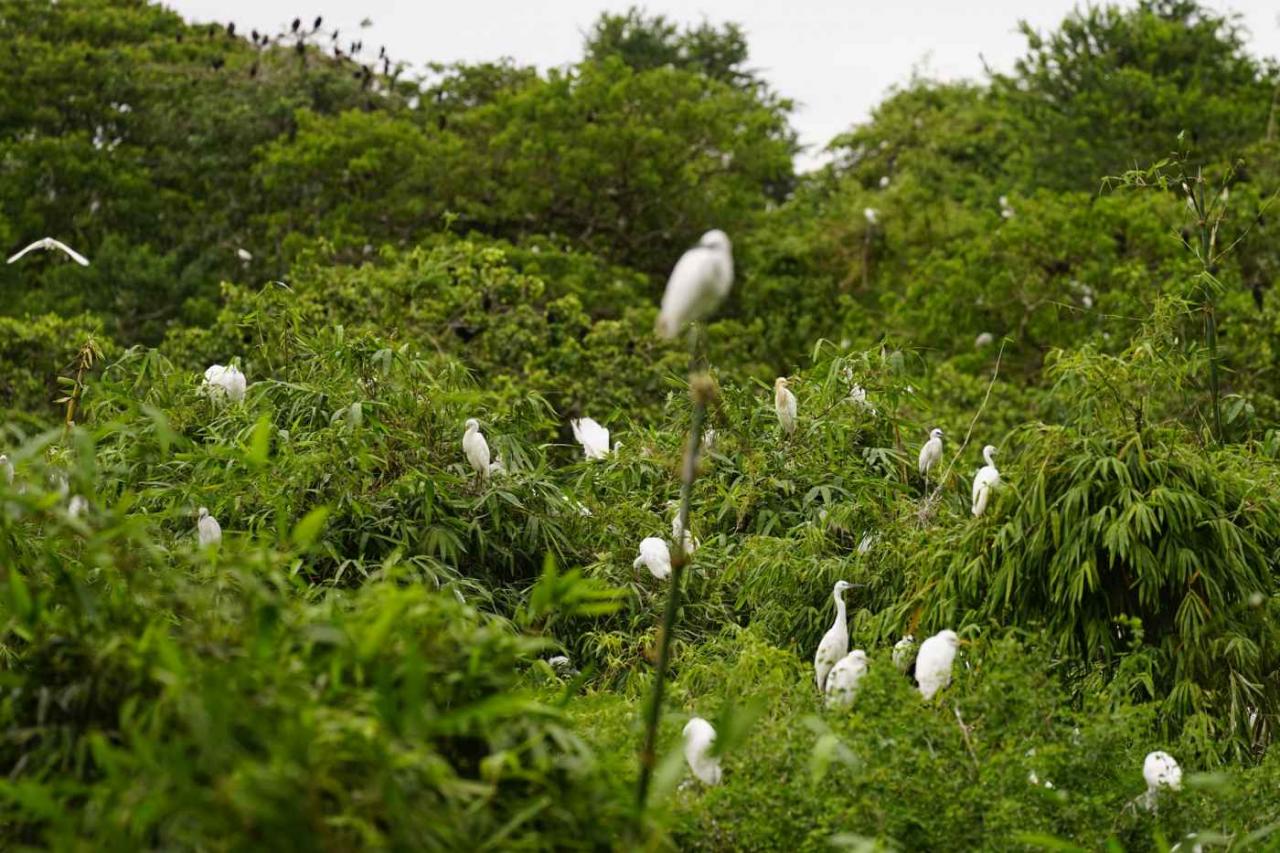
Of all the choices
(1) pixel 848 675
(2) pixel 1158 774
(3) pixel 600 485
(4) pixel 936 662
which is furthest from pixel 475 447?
(2) pixel 1158 774

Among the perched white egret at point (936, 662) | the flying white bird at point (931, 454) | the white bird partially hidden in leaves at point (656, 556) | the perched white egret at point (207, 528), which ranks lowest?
the perched white egret at point (207, 528)

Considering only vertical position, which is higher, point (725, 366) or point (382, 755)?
point (382, 755)

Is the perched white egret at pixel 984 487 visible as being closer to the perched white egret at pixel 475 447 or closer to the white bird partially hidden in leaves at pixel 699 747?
the white bird partially hidden in leaves at pixel 699 747

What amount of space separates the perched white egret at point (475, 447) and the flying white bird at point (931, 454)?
1551 mm

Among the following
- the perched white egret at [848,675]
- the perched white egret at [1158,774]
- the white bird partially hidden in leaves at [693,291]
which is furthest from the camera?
the perched white egret at [848,675]

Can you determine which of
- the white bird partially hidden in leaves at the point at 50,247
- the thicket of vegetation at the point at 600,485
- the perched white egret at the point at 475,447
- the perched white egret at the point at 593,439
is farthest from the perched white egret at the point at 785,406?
the white bird partially hidden in leaves at the point at 50,247

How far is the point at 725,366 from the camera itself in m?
14.4

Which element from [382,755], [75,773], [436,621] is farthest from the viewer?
[436,621]

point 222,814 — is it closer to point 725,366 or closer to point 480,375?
point 480,375

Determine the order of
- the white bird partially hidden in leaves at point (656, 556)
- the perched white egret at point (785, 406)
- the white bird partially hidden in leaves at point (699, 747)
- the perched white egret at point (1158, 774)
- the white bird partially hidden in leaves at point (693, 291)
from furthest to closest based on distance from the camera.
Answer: the perched white egret at point (785, 406) < the white bird partially hidden in leaves at point (656, 556) < the perched white egret at point (1158, 774) < the white bird partially hidden in leaves at point (699, 747) < the white bird partially hidden in leaves at point (693, 291)

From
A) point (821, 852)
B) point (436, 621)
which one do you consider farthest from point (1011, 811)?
point (436, 621)

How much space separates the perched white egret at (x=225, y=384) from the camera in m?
6.11

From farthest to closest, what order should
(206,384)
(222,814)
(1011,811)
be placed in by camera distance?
(206,384) → (1011,811) → (222,814)

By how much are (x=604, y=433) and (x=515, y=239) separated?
9522mm
